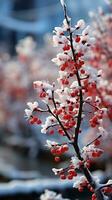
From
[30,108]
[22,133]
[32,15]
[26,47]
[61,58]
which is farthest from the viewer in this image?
[32,15]

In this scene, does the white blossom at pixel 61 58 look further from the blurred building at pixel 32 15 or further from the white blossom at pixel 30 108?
the blurred building at pixel 32 15

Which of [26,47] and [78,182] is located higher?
[26,47]

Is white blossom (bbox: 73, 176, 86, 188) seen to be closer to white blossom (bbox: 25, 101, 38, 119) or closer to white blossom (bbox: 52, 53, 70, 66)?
white blossom (bbox: 25, 101, 38, 119)

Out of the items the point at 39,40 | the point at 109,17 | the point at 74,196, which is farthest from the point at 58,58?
the point at 39,40

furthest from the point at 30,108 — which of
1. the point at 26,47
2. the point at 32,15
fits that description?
the point at 32,15

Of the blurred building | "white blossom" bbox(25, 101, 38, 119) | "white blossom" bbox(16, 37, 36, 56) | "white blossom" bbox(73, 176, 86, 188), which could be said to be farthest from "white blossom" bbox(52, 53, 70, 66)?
the blurred building

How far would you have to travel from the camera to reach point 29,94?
13805 mm

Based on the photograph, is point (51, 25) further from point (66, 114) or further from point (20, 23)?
point (66, 114)

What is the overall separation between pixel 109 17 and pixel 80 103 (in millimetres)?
2800

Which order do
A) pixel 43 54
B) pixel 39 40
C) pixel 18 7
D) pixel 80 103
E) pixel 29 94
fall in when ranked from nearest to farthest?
pixel 80 103
pixel 29 94
pixel 43 54
pixel 39 40
pixel 18 7

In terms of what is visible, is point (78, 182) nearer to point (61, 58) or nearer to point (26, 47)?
point (61, 58)

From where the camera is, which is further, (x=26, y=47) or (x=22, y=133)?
(x=22, y=133)

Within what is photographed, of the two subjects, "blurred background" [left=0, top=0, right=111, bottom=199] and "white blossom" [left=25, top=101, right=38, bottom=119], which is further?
"blurred background" [left=0, top=0, right=111, bottom=199]

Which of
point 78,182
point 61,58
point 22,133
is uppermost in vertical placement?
point 22,133
